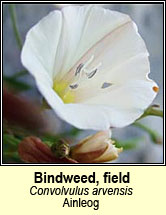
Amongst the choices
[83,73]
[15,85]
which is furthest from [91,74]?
[15,85]

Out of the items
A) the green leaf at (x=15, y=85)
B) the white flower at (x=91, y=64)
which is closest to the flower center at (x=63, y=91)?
the white flower at (x=91, y=64)

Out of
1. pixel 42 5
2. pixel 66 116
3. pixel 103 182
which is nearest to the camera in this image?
pixel 66 116

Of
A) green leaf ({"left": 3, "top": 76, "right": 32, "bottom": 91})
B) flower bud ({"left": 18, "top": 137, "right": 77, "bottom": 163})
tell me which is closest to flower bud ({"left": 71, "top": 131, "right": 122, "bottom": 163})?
flower bud ({"left": 18, "top": 137, "right": 77, "bottom": 163})

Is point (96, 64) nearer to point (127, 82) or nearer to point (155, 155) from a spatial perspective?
point (127, 82)

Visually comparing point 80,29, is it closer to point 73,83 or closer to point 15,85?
point 73,83

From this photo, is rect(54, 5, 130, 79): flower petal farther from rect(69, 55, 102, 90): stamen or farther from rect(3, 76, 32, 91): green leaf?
rect(3, 76, 32, 91): green leaf

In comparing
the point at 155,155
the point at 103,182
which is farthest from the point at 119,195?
the point at 155,155
